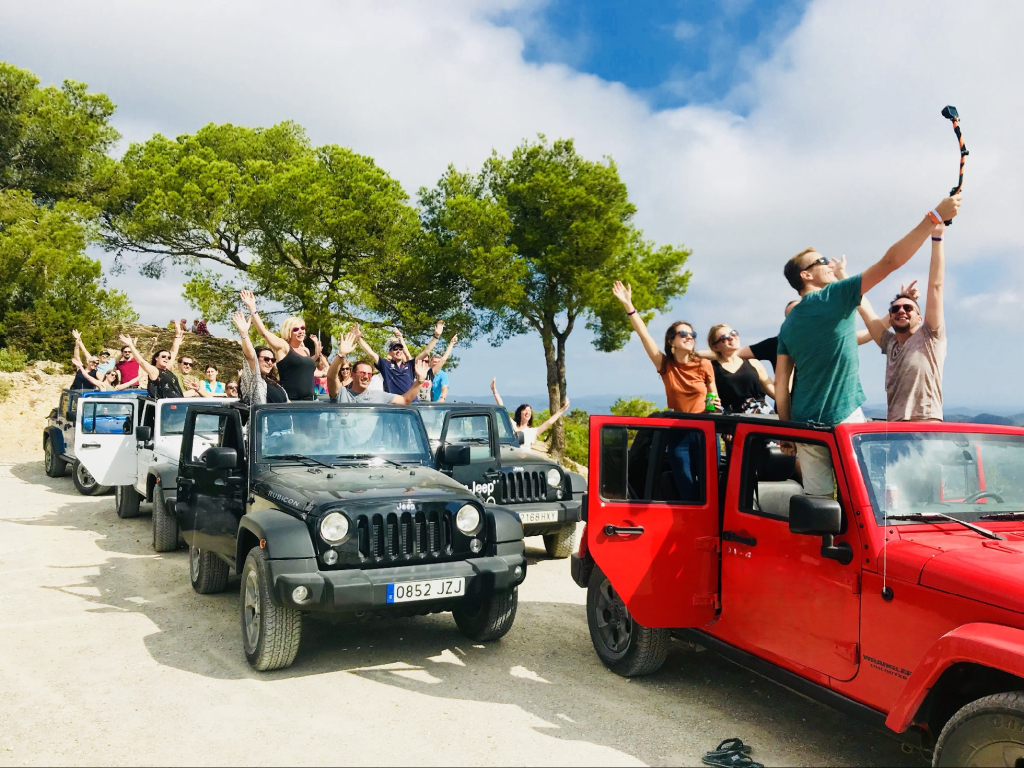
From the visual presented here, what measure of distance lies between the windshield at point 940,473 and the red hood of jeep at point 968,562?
166 millimetres

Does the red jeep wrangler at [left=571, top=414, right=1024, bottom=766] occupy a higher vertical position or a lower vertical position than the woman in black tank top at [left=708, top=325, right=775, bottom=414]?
lower

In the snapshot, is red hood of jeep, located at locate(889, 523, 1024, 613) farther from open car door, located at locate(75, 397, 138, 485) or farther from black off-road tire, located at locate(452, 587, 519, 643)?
open car door, located at locate(75, 397, 138, 485)

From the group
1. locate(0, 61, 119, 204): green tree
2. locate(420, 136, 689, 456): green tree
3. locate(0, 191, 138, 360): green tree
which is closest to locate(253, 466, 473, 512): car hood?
locate(420, 136, 689, 456): green tree

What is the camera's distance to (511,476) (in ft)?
28.5

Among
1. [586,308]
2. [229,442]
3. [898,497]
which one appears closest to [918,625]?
[898,497]

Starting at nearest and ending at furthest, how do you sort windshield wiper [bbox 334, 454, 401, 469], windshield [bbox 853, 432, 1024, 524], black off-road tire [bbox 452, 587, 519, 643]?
windshield [bbox 853, 432, 1024, 524] → black off-road tire [bbox 452, 587, 519, 643] → windshield wiper [bbox 334, 454, 401, 469]

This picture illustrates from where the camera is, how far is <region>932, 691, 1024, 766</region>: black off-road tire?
295cm

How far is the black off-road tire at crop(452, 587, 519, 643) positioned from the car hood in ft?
2.70

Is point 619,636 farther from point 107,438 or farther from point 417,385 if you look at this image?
point 107,438

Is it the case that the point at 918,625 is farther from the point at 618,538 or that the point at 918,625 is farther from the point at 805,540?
the point at 618,538

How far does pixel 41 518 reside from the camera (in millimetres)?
11148

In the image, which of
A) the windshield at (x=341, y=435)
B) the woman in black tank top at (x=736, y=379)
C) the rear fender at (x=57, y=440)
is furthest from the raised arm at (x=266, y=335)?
the rear fender at (x=57, y=440)

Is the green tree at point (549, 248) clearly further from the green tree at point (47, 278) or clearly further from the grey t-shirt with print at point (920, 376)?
the grey t-shirt with print at point (920, 376)

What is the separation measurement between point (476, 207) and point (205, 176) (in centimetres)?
916
